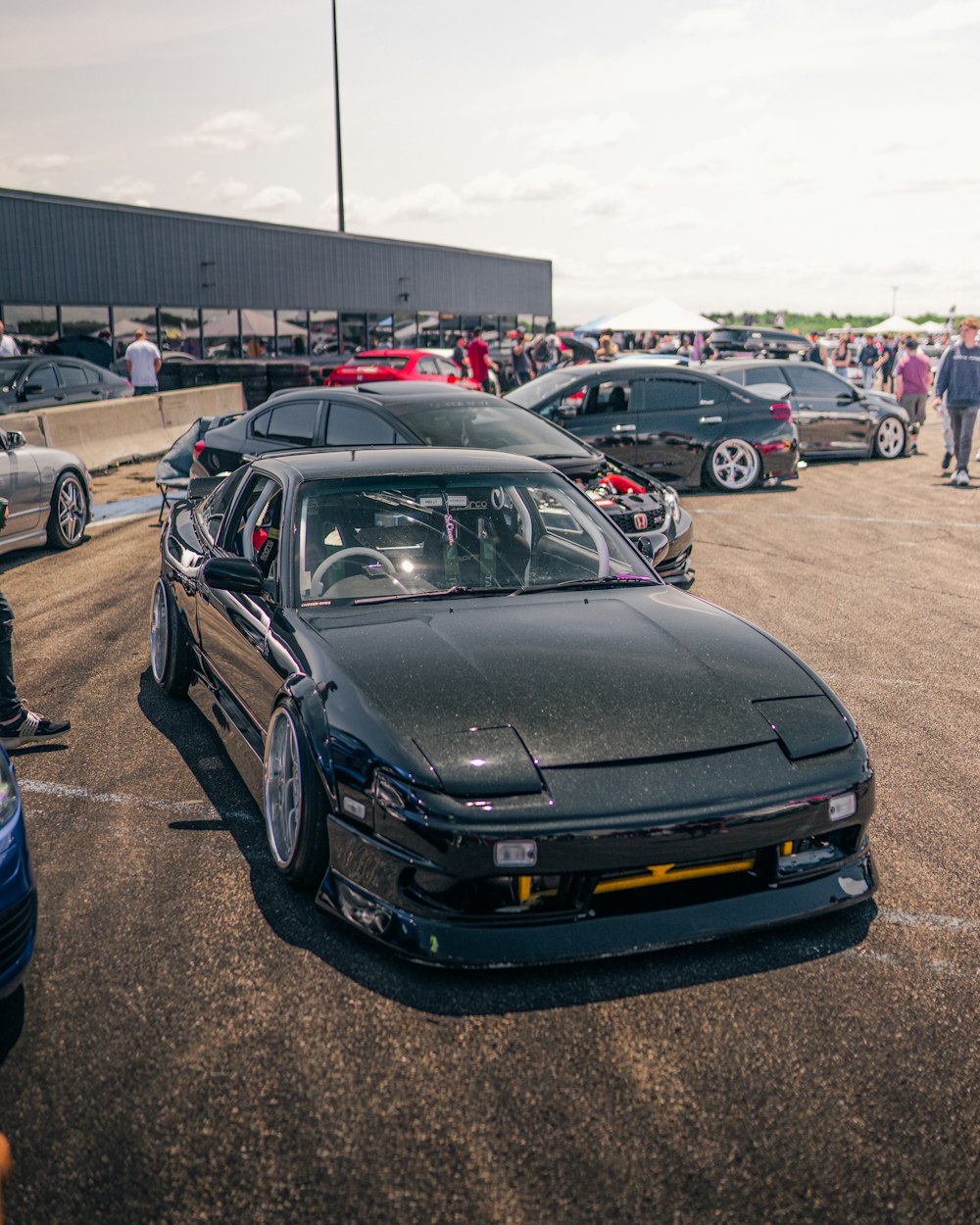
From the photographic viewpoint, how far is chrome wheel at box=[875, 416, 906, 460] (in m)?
18.0

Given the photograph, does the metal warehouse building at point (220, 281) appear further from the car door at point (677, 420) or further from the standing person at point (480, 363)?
the car door at point (677, 420)

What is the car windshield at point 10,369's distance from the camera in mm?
16381

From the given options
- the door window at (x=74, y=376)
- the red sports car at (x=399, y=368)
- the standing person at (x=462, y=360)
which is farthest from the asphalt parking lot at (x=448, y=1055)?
the standing person at (x=462, y=360)

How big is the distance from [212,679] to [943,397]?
11.7 metres

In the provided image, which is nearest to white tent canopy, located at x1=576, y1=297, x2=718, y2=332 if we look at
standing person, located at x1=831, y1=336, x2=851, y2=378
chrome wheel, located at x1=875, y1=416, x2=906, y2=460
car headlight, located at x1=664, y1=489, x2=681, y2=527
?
standing person, located at x1=831, y1=336, x2=851, y2=378

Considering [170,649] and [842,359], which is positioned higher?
[842,359]

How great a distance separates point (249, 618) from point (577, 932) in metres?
2.04

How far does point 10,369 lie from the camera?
1675 centimetres

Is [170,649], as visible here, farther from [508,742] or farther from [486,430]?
[486,430]

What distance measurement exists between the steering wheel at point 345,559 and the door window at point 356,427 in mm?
4747

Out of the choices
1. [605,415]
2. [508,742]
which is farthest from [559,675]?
[605,415]

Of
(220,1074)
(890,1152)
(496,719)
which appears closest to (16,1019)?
(220,1074)

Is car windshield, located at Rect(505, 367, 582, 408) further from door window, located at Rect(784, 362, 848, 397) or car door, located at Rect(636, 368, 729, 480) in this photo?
door window, located at Rect(784, 362, 848, 397)

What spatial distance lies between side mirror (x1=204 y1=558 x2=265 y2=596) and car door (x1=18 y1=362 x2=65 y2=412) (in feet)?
43.9
